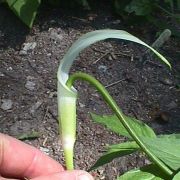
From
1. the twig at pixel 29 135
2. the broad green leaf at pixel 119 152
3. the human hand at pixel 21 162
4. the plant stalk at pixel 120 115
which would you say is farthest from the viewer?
the twig at pixel 29 135

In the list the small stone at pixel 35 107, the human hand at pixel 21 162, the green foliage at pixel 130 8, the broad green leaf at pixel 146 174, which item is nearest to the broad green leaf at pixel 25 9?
the green foliage at pixel 130 8

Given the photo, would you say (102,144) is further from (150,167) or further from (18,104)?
(150,167)

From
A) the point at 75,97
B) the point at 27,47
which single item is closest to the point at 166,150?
the point at 75,97

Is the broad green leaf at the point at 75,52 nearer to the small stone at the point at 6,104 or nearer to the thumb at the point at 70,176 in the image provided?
the thumb at the point at 70,176

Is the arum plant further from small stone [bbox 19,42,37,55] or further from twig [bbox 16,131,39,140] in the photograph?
small stone [bbox 19,42,37,55]

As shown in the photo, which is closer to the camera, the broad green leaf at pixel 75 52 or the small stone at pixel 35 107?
the broad green leaf at pixel 75 52

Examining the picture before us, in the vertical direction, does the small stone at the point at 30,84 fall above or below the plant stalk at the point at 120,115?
below
